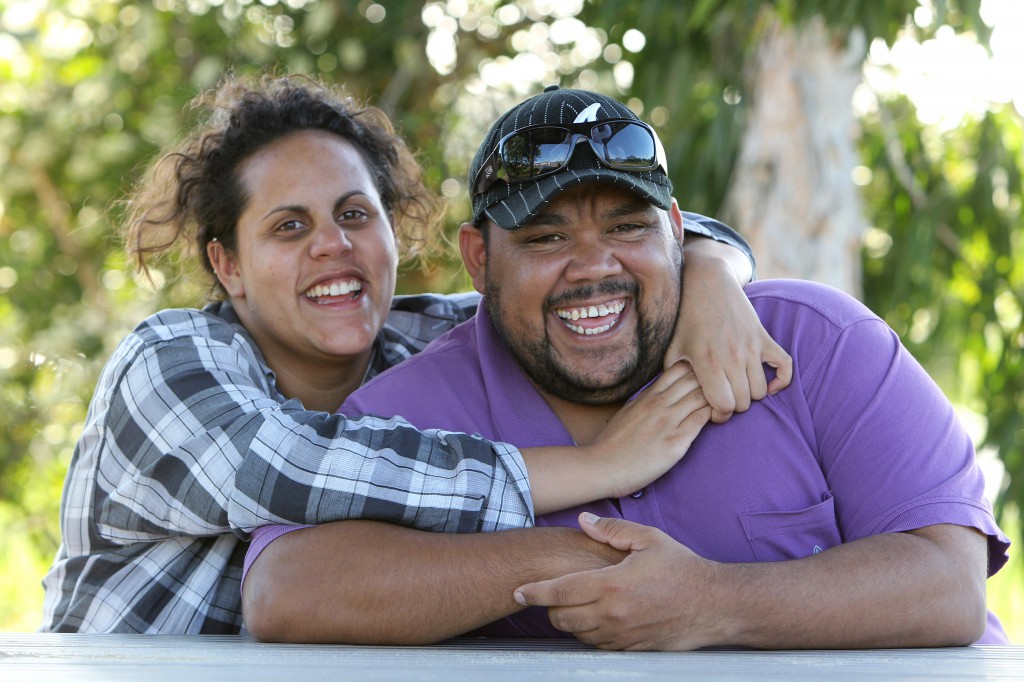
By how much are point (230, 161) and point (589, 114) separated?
1079 millimetres

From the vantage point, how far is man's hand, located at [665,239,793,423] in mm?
2459

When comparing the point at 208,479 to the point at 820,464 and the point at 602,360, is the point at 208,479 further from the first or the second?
the point at 820,464

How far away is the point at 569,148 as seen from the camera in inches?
100

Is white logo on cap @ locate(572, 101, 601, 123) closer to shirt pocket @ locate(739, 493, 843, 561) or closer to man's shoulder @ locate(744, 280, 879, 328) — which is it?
man's shoulder @ locate(744, 280, 879, 328)

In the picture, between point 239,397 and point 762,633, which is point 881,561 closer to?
point 762,633

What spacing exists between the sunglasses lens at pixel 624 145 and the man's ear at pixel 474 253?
0.41 metres

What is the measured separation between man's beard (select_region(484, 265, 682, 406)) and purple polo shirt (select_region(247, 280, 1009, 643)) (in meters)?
0.16

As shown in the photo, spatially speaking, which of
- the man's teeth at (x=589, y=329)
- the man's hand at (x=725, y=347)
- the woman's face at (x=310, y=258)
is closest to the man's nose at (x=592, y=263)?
the man's teeth at (x=589, y=329)

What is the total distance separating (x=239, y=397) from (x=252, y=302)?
658 millimetres

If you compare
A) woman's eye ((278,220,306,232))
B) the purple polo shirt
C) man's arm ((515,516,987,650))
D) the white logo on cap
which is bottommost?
man's arm ((515,516,987,650))

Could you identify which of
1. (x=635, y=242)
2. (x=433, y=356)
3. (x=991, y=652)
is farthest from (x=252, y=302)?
(x=991, y=652)

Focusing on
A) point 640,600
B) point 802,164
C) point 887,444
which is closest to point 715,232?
point 887,444

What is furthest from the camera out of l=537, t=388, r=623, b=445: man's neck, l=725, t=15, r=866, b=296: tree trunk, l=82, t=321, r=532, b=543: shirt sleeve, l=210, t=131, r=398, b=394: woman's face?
l=725, t=15, r=866, b=296: tree trunk

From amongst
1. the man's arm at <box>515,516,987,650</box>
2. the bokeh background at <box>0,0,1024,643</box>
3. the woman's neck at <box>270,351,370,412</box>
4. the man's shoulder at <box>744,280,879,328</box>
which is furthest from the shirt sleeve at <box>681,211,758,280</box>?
the bokeh background at <box>0,0,1024,643</box>
